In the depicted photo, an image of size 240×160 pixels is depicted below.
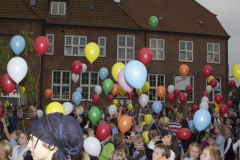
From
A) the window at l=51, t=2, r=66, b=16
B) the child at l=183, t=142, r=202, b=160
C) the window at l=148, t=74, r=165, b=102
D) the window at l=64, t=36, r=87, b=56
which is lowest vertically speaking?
the child at l=183, t=142, r=202, b=160

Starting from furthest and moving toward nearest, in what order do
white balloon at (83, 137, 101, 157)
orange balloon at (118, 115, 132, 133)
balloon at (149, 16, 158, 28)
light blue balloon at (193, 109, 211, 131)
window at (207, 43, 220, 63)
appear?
1. window at (207, 43, 220, 63)
2. balloon at (149, 16, 158, 28)
3. orange balloon at (118, 115, 132, 133)
4. light blue balloon at (193, 109, 211, 131)
5. white balloon at (83, 137, 101, 157)

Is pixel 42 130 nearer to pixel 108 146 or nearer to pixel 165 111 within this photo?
pixel 108 146

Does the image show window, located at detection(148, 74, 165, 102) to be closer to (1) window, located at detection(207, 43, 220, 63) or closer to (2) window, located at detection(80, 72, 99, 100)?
(2) window, located at detection(80, 72, 99, 100)

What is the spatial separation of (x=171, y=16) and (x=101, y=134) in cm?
2509

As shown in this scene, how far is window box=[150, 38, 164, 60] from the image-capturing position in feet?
102

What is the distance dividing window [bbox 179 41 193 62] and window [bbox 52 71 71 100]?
8983 millimetres

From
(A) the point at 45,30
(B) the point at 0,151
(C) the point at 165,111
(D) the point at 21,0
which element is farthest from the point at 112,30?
(B) the point at 0,151

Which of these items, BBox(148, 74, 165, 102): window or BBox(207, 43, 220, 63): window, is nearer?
BBox(148, 74, 165, 102): window

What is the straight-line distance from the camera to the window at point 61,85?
Answer: 1130 inches

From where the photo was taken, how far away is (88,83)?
29328 millimetres

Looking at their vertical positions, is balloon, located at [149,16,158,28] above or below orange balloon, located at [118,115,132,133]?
above

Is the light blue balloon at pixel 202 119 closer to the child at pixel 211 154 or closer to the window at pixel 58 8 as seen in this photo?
the child at pixel 211 154

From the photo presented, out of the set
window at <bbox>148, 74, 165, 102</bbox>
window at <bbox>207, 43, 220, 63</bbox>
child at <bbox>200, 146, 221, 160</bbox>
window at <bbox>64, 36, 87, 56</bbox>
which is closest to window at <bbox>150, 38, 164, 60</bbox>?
window at <bbox>148, 74, 165, 102</bbox>

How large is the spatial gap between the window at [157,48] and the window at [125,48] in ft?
5.48
